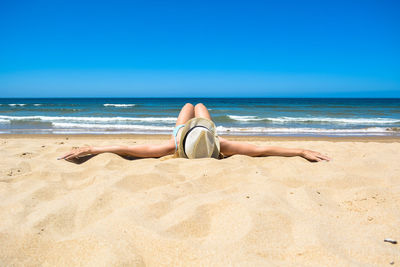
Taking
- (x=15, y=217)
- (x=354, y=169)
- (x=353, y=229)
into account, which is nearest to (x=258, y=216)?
(x=353, y=229)

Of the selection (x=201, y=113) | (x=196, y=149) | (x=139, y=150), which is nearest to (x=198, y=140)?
(x=196, y=149)

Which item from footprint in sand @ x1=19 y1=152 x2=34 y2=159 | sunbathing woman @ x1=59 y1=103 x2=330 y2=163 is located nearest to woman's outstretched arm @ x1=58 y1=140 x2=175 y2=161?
sunbathing woman @ x1=59 y1=103 x2=330 y2=163

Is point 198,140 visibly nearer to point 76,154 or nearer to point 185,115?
point 185,115

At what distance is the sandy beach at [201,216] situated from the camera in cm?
149

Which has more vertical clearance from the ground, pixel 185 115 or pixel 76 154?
pixel 185 115

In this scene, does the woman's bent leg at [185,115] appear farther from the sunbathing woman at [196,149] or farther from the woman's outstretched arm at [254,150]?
the woman's outstretched arm at [254,150]

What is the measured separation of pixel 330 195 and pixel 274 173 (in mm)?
742

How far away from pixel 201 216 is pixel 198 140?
1.78 meters

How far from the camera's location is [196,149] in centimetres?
369

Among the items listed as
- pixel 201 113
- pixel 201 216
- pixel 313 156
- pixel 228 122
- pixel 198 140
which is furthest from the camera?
pixel 228 122

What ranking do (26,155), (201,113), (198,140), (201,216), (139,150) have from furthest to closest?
(201,113)
(26,155)
(139,150)
(198,140)
(201,216)

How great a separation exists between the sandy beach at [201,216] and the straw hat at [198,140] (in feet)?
1.43

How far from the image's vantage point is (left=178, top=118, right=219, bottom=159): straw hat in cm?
361

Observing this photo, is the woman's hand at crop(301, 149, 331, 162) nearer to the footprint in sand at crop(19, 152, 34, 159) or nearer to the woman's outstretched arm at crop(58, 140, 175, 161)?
the woman's outstretched arm at crop(58, 140, 175, 161)
